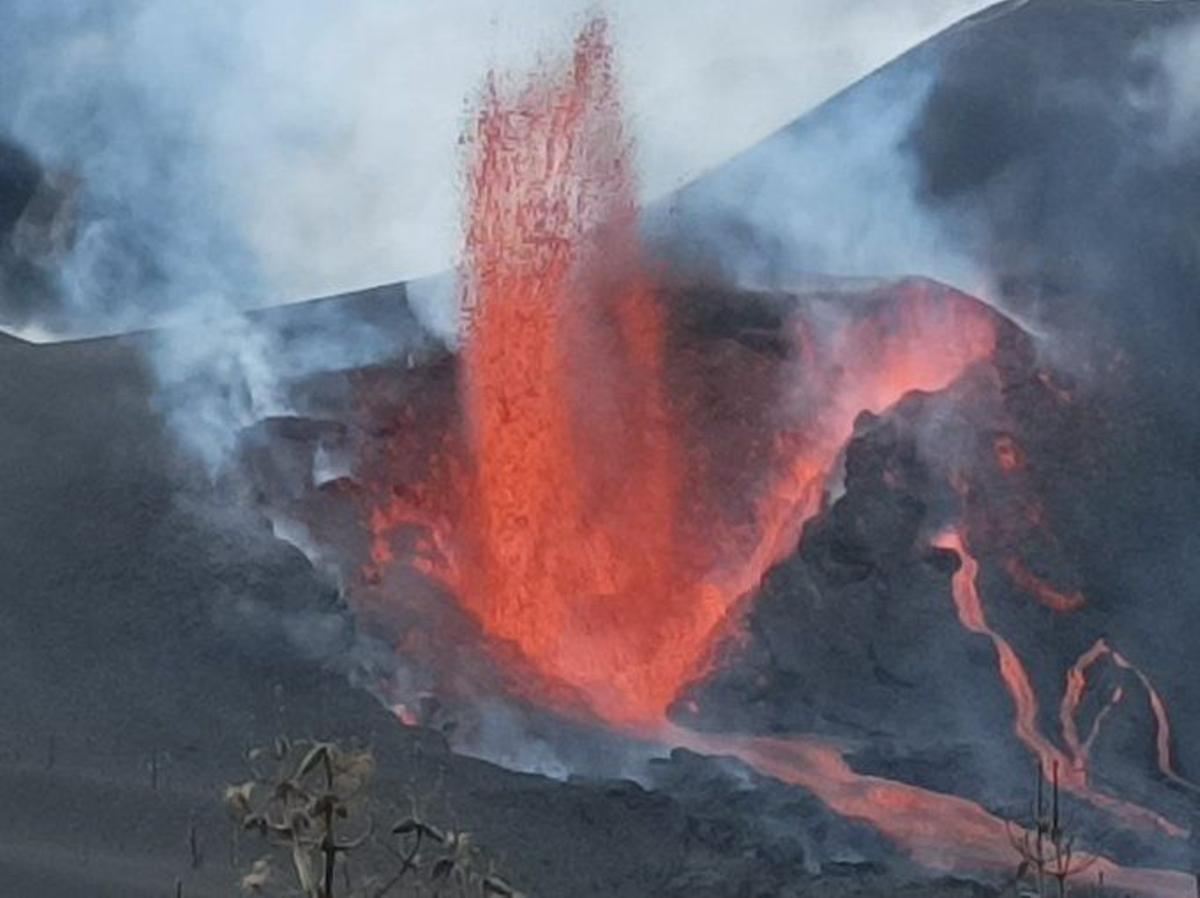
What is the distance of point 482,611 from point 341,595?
186 centimetres

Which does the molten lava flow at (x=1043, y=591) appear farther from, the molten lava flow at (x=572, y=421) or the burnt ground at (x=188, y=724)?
the burnt ground at (x=188, y=724)

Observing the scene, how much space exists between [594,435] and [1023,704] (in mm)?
7876

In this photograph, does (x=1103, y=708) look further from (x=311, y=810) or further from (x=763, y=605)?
(x=311, y=810)

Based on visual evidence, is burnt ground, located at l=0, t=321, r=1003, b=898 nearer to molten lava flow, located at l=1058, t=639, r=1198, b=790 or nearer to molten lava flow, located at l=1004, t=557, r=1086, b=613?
molten lava flow, located at l=1058, t=639, r=1198, b=790

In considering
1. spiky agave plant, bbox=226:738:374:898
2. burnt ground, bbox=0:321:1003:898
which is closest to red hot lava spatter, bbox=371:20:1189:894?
burnt ground, bbox=0:321:1003:898

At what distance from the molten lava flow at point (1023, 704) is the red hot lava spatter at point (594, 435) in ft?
6.62

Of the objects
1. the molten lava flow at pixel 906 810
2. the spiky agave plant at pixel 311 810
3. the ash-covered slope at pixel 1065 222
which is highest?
the ash-covered slope at pixel 1065 222

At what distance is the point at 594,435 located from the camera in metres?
30.5

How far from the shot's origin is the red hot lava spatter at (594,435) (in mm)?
26812

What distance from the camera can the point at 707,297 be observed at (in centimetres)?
3139

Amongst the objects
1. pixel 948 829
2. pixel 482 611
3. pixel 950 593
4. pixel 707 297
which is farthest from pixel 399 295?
pixel 948 829

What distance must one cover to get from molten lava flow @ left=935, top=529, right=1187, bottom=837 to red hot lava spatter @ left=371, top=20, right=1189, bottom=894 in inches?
79.4

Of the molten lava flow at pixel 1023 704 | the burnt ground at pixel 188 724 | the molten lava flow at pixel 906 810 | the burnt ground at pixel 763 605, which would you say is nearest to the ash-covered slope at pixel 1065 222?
the burnt ground at pixel 763 605

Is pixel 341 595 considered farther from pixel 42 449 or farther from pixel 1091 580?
pixel 1091 580
